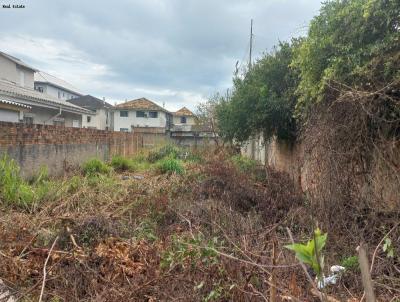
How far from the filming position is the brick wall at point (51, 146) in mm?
8039

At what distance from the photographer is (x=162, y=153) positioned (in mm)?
17750

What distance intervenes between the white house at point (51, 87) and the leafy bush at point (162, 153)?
31.3 metres

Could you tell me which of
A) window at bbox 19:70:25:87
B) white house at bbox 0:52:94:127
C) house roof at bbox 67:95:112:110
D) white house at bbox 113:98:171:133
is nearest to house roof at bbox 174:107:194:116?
white house at bbox 113:98:171:133

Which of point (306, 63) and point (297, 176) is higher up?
point (306, 63)

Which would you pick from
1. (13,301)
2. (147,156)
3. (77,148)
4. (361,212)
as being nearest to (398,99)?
(361,212)

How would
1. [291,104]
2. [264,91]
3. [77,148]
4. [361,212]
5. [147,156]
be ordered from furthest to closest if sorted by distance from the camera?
1. [147,156]
2. [77,148]
3. [264,91]
4. [291,104]
5. [361,212]

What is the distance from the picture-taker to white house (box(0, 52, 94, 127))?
12477 millimetres

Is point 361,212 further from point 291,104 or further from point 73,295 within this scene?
point 291,104

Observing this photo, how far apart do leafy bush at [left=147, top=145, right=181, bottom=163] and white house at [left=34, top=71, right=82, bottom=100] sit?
31.3 metres

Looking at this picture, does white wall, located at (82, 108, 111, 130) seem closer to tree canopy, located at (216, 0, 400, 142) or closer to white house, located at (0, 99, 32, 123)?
white house, located at (0, 99, 32, 123)

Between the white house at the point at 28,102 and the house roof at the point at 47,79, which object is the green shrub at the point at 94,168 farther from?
the house roof at the point at 47,79

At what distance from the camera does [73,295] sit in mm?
3289

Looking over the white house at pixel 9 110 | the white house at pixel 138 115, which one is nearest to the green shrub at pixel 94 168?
the white house at pixel 9 110

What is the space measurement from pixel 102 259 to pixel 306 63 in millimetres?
4325
